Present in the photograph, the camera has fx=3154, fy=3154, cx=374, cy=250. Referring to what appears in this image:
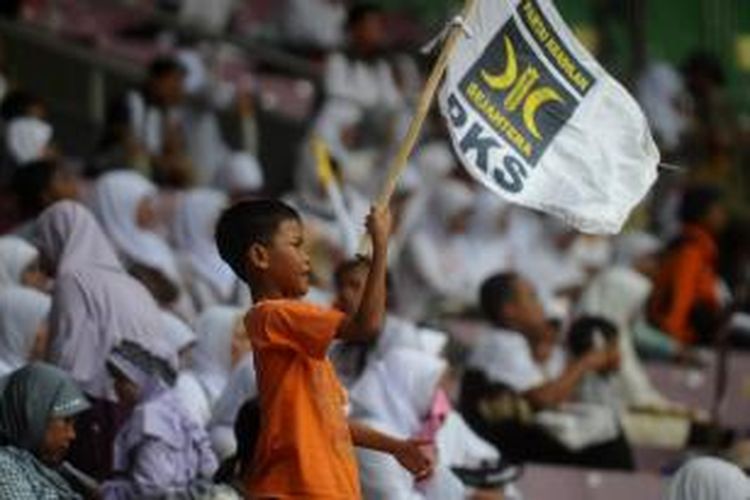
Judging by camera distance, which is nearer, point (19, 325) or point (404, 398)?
point (19, 325)

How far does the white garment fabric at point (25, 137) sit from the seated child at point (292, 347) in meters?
6.25

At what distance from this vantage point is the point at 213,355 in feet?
43.1

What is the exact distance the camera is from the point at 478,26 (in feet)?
35.6

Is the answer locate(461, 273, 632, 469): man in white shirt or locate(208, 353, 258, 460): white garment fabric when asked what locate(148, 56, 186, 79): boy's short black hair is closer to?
locate(461, 273, 632, 469): man in white shirt

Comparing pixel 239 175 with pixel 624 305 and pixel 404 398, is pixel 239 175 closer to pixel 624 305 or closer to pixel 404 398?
pixel 624 305

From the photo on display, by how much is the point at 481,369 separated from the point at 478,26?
13.4 feet

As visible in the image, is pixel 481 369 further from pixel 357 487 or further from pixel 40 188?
pixel 357 487

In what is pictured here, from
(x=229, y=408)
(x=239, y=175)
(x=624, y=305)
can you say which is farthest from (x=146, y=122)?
(x=229, y=408)

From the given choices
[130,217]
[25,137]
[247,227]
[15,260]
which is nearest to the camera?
[247,227]

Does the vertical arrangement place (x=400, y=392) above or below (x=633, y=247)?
above

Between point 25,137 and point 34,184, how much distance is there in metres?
2.44

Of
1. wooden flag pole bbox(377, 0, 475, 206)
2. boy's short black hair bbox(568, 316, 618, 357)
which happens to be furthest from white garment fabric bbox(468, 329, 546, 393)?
wooden flag pole bbox(377, 0, 475, 206)

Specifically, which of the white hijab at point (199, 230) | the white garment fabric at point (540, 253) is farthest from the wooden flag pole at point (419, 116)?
the white garment fabric at point (540, 253)

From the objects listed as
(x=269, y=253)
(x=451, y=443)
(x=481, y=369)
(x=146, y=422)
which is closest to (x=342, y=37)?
(x=481, y=369)
